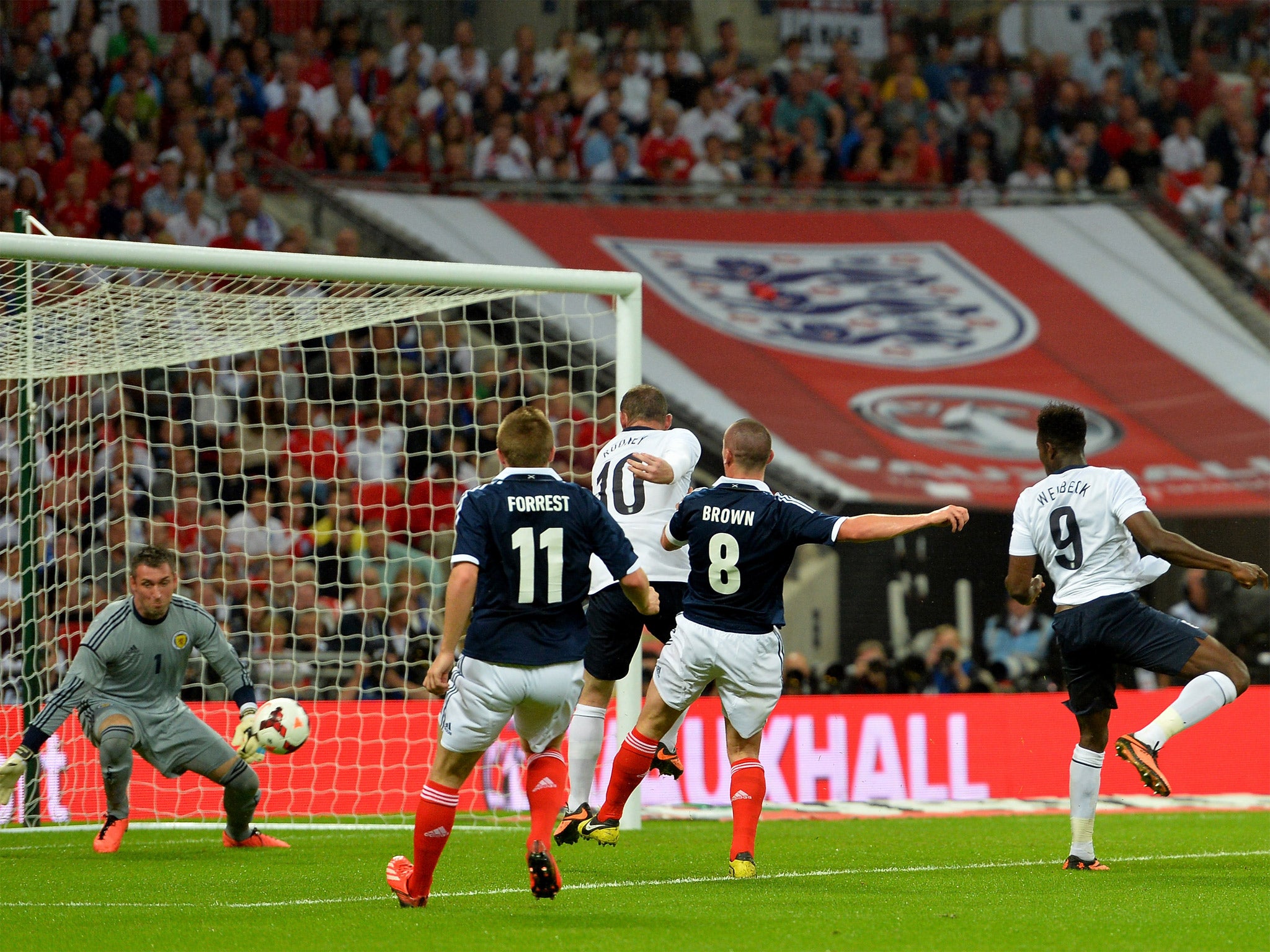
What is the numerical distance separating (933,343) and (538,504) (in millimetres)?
14278

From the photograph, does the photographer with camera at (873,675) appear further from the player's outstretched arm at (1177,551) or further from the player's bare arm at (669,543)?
the player's outstretched arm at (1177,551)

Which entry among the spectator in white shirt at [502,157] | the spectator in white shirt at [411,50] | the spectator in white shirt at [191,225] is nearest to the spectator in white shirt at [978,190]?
the spectator in white shirt at [502,157]

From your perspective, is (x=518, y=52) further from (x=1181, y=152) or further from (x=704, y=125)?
(x=1181, y=152)

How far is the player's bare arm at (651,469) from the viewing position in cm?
753

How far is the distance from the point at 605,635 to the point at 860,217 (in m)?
13.2

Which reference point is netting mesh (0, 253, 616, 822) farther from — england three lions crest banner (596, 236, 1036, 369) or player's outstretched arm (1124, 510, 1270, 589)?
player's outstretched arm (1124, 510, 1270, 589)

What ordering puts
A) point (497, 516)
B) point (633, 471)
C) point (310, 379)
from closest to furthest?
point (497, 516)
point (633, 471)
point (310, 379)

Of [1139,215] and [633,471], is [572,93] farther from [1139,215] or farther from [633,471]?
[633,471]

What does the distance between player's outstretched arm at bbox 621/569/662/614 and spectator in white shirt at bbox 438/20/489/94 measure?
47.6 ft

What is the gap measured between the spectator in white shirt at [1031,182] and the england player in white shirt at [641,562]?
13.8 m

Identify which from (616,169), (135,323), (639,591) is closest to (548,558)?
(639,591)

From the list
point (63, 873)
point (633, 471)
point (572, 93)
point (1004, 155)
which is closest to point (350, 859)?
point (63, 873)

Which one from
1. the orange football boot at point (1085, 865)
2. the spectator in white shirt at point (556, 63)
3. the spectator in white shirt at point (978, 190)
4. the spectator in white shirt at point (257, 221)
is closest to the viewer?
the orange football boot at point (1085, 865)

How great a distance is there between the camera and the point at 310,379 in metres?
15.1
